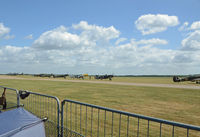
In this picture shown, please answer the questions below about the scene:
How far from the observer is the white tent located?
8.69 ft

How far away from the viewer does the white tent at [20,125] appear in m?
2.65

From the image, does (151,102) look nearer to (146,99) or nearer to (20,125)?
(146,99)

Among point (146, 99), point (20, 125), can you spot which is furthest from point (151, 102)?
point (20, 125)

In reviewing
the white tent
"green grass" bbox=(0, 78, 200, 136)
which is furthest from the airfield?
the white tent

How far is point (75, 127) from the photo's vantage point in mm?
5727

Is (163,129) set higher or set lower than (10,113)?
lower

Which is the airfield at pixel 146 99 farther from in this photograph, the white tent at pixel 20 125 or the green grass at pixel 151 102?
the white tent at pixel 20 125

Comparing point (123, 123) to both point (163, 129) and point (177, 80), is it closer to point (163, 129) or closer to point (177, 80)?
point (163, 129)

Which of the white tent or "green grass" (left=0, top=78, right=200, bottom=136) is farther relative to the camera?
"green grass" (left=0, top=78, right=200, bottom=136)

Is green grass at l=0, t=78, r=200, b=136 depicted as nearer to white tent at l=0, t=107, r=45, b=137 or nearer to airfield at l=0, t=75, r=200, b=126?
airfield at l=0, t=75, r=200, b=126

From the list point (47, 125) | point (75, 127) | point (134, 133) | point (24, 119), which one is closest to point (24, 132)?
point (24, 119)

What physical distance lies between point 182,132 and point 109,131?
2.48 meters

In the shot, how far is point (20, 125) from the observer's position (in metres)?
2.91

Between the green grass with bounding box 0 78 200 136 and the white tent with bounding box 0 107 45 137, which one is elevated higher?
the white tent with bounding box 0 107 45 137
